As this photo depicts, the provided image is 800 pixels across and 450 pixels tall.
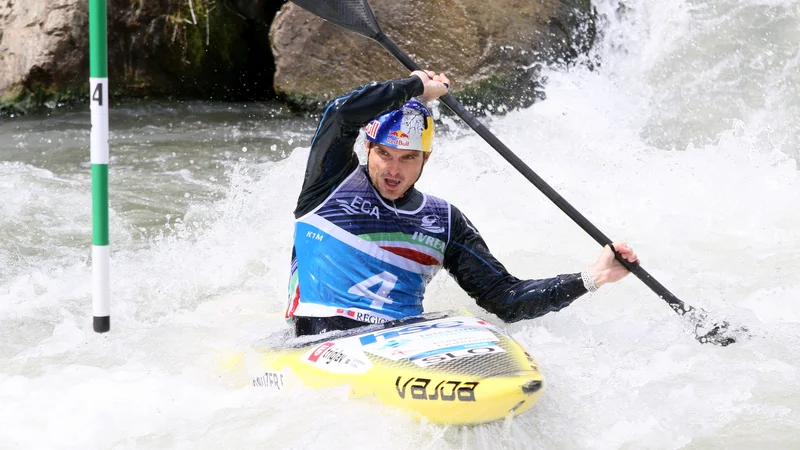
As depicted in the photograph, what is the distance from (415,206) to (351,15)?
1.03 metres

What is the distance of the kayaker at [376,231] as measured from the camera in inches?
135

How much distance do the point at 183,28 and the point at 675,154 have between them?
522 cm

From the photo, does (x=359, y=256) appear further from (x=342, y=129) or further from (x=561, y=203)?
(x=561, y=203)

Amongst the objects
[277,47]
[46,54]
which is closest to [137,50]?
[46,54]

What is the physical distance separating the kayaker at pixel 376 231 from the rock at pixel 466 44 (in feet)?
16.0

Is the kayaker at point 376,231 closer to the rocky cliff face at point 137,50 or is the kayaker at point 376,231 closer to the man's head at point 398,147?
the man's head at point 398,147

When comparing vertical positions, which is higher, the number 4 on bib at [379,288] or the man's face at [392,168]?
the man's face at [392,168]

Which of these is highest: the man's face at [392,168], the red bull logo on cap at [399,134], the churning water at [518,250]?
the red bull logo on cap at [399,134]

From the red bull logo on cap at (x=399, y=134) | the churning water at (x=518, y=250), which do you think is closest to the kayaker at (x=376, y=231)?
the red bull logo on cap at (x=399, y=134)

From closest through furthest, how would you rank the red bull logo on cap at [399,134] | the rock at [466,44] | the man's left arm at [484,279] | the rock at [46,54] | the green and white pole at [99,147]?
1. the green and white pole at [99,147]
2. the red bull logo on cap at [399,134]
3. the man's left arm at [484,279]
4. the rock at [466,44]
5. the rock at [46,54]

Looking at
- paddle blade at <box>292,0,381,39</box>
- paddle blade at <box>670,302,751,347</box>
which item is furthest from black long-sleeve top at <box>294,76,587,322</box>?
paddle blade at <box>292,0,381,39</box>

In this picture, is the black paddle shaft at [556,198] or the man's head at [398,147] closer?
the man's head at [398,147]

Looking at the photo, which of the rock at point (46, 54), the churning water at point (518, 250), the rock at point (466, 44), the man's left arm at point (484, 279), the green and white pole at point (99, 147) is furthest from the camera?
the rock at point (46, 54)

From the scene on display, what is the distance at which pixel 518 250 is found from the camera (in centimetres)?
542
